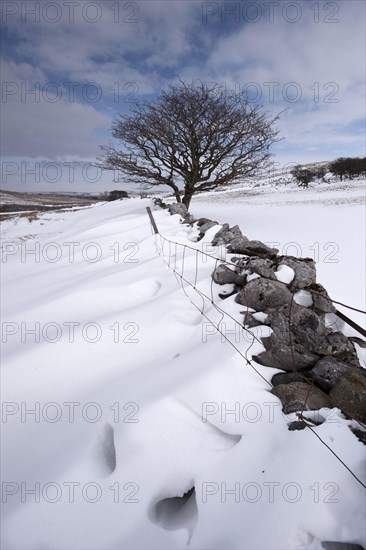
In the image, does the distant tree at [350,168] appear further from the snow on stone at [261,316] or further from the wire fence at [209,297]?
the snow on stone at [261,316]

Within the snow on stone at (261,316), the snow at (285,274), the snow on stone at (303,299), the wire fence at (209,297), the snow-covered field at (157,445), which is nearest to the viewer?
the snow-covered field at (157,445)

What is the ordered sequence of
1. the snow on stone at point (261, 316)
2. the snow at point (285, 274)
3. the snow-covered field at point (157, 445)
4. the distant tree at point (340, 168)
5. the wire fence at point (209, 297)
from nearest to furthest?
1. the snow-covered field at point (157, 445)
2. the wire fence at point (209, 297)
3. the snow on stone at point (261, 316)
4. the snow at point (285, 274)
5. the distant tree at point (340, 168)

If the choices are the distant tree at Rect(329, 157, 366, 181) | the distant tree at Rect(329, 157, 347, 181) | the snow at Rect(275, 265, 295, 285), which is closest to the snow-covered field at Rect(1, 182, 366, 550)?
the snow at Rect(275, 265, 295, 285)

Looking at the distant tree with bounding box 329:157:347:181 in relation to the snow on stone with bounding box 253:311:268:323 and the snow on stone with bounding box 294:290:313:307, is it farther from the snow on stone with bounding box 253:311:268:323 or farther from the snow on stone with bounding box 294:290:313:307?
the snow on stone with bounding box 253:311:268:323

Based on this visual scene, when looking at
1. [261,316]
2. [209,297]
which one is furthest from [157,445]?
[209,297]

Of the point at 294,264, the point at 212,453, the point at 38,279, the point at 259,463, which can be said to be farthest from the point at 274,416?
the point at 38,279

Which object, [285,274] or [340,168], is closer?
[285,274]

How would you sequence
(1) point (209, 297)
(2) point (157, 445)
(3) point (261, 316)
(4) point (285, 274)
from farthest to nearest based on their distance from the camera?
(1) point (209, 297) < (4) point (285, 274) < (3) point (261, 316) < (2) point (157, 445)

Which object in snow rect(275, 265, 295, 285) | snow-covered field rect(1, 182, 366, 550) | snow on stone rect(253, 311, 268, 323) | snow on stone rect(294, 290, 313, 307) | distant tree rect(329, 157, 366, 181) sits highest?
distant tree rect(329, 157, 366, 181)

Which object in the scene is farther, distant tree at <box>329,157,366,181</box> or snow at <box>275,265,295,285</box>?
distant tree at <box>329,157,366,181</box>

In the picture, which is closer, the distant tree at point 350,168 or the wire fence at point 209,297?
the wire fence at point 209,297

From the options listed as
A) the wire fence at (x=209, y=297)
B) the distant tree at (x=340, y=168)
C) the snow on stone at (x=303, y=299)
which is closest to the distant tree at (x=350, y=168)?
the distant tree at (x=340, y=168)

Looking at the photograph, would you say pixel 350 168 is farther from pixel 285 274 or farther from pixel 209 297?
pixel 209 297

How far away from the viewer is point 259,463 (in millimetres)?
1741
